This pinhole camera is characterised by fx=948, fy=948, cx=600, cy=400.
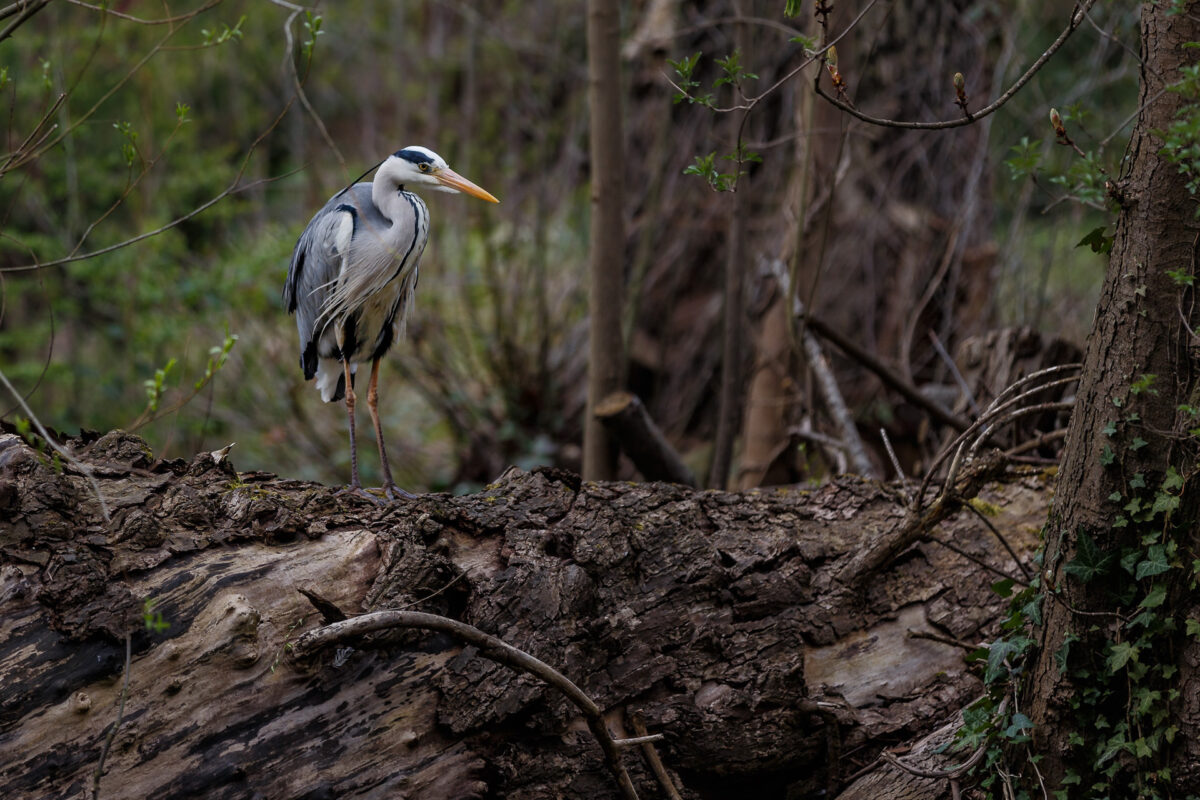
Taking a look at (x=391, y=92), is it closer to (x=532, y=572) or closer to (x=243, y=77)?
(x=243, y=77)

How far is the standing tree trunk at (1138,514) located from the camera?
227 cm

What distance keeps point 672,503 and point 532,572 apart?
1.91 ft

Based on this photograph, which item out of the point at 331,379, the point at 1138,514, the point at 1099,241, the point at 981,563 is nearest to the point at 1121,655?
the point at 1138,514

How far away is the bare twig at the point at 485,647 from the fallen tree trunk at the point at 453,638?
0.19ft

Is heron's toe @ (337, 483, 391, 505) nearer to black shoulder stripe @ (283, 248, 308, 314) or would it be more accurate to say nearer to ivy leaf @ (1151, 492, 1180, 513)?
black shoulder stripe @ (283, 248, 308, 314)

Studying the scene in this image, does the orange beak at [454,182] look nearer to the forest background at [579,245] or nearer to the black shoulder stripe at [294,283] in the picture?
the black shoulder stripe at [294,283]

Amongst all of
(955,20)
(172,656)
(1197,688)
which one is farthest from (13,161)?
(955,20)

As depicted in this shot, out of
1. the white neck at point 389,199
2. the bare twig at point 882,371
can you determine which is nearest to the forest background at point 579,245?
the bare twig at point 882,371

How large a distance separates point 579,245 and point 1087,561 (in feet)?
17.5

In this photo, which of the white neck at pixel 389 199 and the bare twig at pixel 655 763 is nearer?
the bare twig at pixel 655 763

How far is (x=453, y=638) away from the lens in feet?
8.38

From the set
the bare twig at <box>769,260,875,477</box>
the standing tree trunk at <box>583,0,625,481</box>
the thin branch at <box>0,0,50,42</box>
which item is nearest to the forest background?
the bare twig at <box>769,260,875,477</box>

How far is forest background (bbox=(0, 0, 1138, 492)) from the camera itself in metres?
6.11

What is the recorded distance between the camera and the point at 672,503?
121 inches
